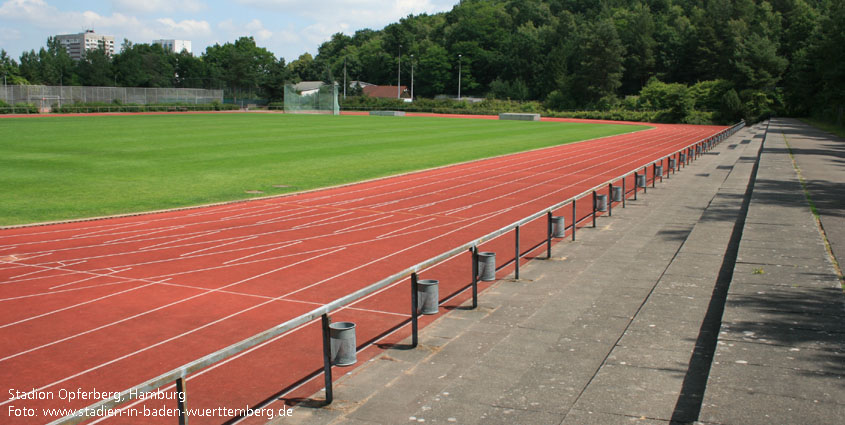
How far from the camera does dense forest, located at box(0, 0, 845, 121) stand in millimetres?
86062

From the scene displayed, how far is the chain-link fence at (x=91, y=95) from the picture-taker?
7831cm

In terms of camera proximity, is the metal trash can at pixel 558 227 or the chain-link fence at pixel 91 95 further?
the chain-link fence at pixel 91 95

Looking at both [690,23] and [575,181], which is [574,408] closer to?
[575,181]

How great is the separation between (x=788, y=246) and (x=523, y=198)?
31.9 feet

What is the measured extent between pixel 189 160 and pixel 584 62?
9637cm

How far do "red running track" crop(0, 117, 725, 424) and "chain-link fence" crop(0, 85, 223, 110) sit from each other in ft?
231

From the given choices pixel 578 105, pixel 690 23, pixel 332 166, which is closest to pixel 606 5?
pixel 690 23

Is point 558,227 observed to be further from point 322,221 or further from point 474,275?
point 322,221

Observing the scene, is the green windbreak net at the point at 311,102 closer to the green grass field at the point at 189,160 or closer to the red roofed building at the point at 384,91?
the green grass field at the point at 189,160

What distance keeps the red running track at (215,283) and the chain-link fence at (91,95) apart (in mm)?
70416

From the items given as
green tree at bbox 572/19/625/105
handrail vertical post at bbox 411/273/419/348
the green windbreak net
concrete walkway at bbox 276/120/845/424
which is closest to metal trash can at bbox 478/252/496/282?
concrete walkway at bbox 276/120/845/424

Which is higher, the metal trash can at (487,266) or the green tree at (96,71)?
the green tree at (96,71)

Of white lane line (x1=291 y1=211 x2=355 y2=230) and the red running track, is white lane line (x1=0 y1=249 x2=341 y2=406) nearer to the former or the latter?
the red running track

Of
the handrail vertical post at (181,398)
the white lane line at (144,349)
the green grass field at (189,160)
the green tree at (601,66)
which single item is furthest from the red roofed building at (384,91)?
the handrail vertical post at (181,398)
